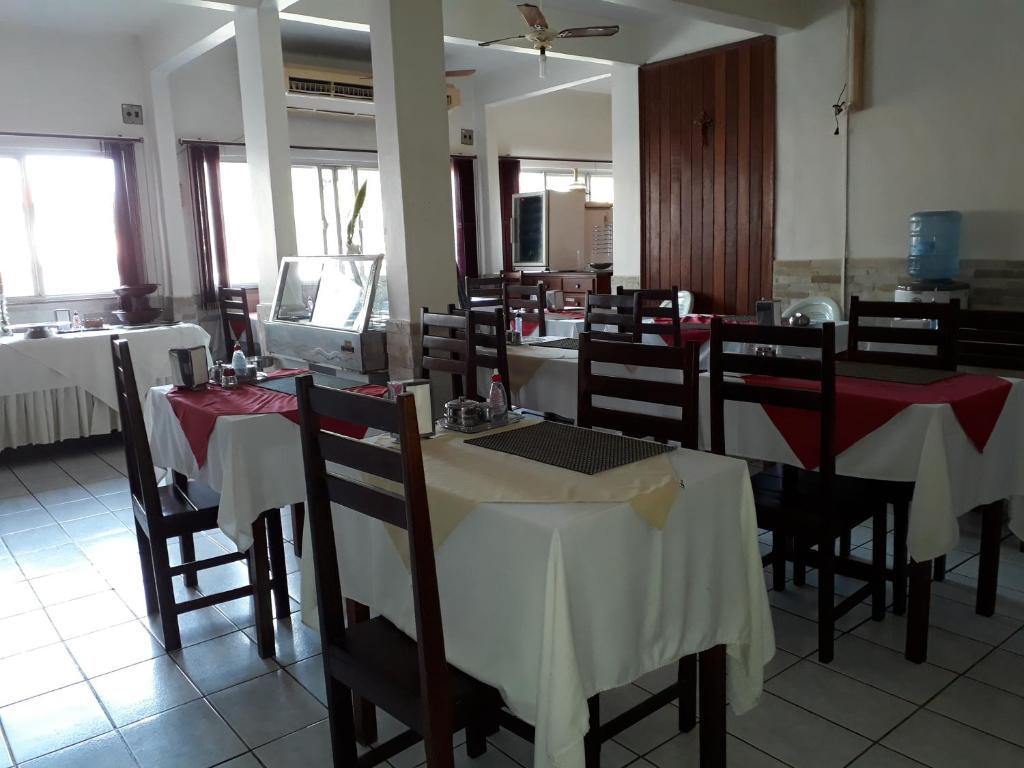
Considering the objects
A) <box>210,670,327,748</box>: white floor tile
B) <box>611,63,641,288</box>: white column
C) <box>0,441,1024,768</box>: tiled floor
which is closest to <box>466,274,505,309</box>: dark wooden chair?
<box>611,63,641,288</box>: white column

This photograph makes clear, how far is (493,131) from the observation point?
8.41 m

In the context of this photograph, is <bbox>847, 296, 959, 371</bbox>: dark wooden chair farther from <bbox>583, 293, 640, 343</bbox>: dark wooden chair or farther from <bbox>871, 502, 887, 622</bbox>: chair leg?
<bbox>583, 293, 640, 343</bbox>: dark wooden chair

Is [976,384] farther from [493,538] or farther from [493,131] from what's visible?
[493,131]

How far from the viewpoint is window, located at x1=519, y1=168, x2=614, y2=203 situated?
369 inches

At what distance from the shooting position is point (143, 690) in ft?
7.55

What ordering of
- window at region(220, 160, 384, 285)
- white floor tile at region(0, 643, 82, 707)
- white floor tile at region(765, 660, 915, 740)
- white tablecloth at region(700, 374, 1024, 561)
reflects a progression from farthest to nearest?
window at region(220, 160, 384, 285)
white floor tile at region(0, 643, 82, 707)
white tablecloth at region(700, 374, 1024, 561)
white floor tile at region(765, 660, 915, 740)

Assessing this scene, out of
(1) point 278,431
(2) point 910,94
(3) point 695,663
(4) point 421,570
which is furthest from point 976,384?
(2) point 910,94

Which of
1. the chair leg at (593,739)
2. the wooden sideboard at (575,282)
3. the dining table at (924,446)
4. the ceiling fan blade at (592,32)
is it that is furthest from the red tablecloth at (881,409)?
the wooden sideboard at (575,282)

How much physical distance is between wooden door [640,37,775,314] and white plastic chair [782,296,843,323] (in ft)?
1.35

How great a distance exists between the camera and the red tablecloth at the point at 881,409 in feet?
7.52

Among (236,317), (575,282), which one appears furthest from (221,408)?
(575,282)

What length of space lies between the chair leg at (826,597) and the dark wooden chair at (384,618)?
116cm

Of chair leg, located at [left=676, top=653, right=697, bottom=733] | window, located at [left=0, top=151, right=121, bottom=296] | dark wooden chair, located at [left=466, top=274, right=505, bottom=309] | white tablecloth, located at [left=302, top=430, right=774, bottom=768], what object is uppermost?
window, located at [left=0, top=151, right=121, bottom=296]

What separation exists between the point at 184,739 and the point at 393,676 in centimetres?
89
